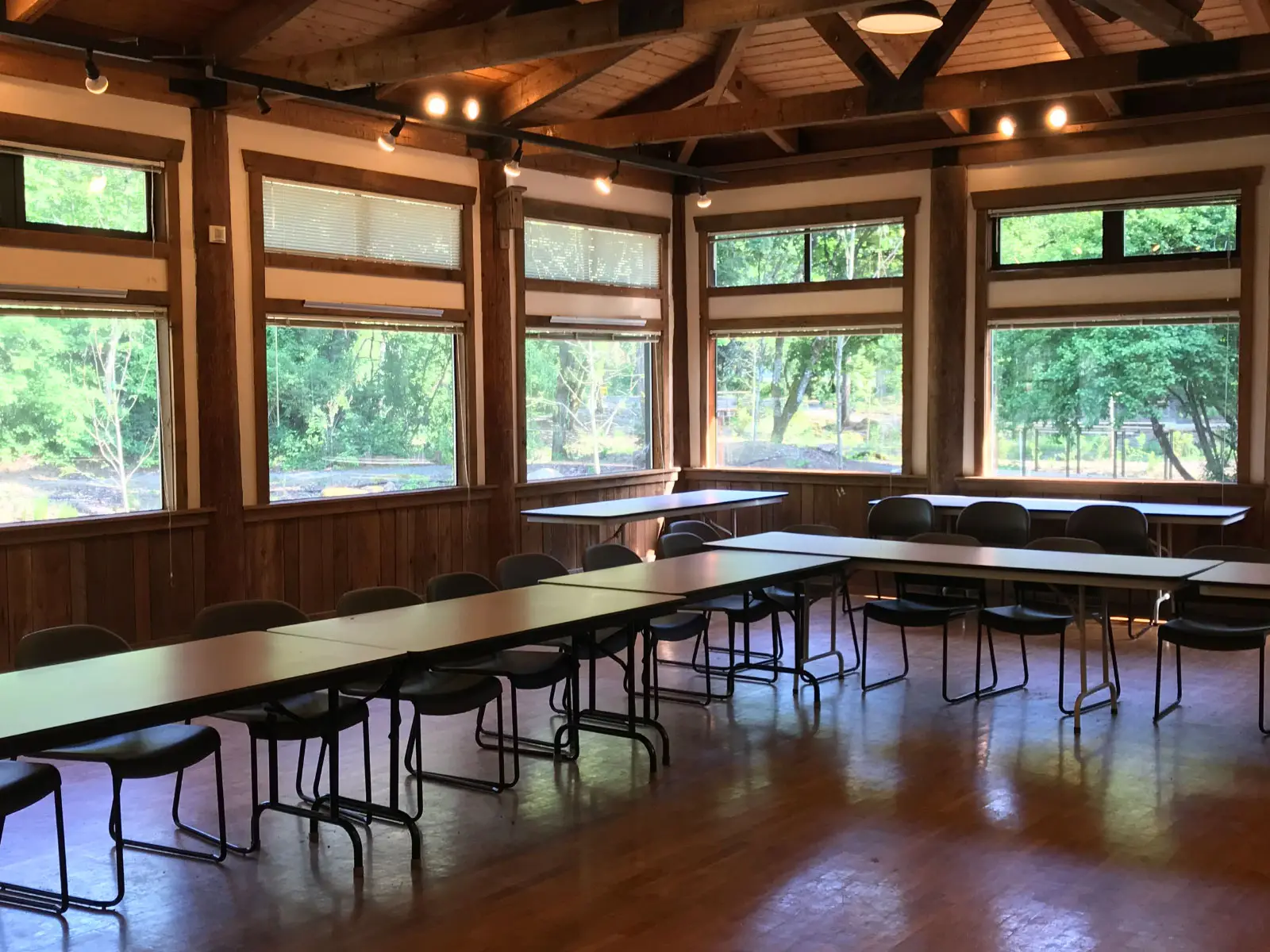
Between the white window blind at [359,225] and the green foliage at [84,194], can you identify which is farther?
the white window blind at [359,225]

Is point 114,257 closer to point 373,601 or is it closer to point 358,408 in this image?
point 358,408

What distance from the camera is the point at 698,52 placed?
9.55 meters

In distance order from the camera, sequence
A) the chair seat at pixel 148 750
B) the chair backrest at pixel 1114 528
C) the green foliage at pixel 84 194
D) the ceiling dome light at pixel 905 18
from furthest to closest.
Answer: the chair backrest at pixel 1114 528
the green foliage at pixel 84 194
the ceiling dome light at pixel 905 18
the chair seat at pixel 148 750

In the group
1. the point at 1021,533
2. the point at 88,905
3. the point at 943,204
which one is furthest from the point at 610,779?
the point at 943,204

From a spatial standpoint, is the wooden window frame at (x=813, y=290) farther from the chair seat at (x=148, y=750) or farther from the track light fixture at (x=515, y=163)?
the chair seat at (x=148, y=750)

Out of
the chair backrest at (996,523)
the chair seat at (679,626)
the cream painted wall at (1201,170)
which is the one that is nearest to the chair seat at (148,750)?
the chair seat at (679,626)

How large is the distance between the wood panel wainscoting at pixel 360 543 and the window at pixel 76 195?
1851mm

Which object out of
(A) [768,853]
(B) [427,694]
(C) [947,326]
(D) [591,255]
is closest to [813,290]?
(C) [947,326]

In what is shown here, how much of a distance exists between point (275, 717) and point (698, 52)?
6827 millimetres

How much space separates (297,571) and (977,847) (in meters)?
4.94

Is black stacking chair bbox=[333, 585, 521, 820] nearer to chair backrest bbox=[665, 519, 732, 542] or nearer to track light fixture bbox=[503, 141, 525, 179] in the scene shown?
chair backrest bbox=[665, 519, 732, 542]

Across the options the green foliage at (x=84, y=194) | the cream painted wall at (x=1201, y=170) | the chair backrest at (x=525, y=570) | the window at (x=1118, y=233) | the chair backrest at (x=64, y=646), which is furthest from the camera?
the window at (x=1118, y=233)

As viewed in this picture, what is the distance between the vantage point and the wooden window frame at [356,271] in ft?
25.0

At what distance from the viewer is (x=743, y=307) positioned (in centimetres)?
1077
